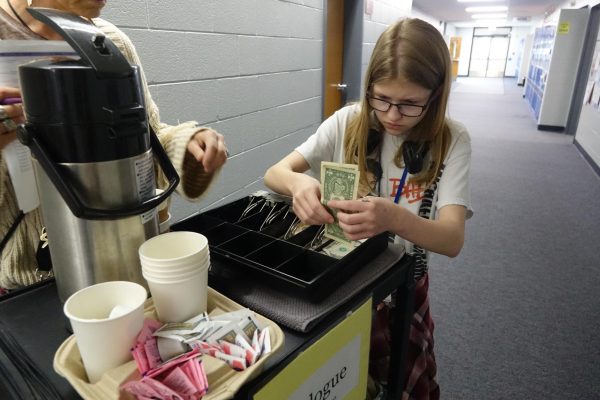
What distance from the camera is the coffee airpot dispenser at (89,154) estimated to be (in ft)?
1.56

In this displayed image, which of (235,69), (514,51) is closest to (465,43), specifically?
(514,51)

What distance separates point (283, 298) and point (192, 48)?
164 centimetres

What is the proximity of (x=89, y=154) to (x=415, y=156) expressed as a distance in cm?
87

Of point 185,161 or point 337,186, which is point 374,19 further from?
point 185,161

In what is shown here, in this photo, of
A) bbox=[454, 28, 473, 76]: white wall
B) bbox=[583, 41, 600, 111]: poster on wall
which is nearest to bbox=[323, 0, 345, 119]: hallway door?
bbox=[583, 41, 600, 111]: poster on wall

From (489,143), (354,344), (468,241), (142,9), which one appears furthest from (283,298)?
(489,143)

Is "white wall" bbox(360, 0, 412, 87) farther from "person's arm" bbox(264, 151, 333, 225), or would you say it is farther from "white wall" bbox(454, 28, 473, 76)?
"white wall" bbox(454, 28, 473, 76)

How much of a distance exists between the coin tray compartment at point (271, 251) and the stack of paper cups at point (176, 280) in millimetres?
140

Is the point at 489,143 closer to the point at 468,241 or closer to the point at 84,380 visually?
the point at 468,241

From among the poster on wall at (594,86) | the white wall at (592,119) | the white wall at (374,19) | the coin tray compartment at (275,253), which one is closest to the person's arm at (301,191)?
the coin tray compartment at (275,253)

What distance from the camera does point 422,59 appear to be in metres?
1.06

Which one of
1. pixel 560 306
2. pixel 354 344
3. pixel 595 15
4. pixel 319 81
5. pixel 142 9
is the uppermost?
pixel 595 15

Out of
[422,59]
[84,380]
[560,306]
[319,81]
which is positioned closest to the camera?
[84,380]

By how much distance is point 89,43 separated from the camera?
A: 0.49 m
